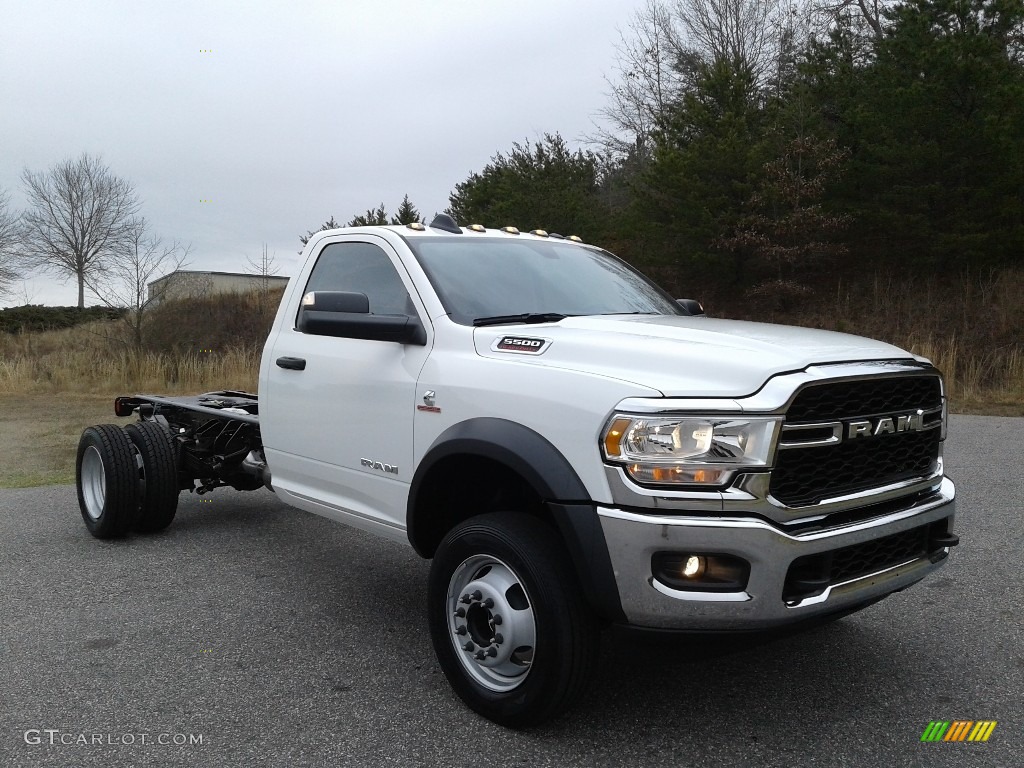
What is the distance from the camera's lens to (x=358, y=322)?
3764 millimetres

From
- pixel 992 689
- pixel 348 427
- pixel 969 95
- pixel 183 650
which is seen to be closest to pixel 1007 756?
pixel 992 689

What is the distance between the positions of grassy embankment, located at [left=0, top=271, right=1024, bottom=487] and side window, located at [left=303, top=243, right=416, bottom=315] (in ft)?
18.6

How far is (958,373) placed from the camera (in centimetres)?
1745

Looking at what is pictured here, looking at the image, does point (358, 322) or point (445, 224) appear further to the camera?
point (445, 224)

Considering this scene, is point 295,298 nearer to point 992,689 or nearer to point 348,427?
point 348,427

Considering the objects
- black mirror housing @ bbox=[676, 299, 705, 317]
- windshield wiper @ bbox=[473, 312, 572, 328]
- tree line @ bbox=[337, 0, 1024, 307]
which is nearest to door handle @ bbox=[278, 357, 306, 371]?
windshield wiper @ bbox=[473, 312, 572, 328]

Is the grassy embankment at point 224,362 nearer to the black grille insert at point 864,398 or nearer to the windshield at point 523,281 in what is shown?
the windshield at point 523,281

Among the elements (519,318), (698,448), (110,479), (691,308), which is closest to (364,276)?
(519,318)

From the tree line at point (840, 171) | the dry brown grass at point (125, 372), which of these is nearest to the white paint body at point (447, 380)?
the dry brown grass at point (125, 372)

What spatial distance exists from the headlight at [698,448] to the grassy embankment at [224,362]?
311 inches

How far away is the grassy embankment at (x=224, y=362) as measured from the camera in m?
12.9

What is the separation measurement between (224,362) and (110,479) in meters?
12.2

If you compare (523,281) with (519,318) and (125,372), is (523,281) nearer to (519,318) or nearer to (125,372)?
(519,318)

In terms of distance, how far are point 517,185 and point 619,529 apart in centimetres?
2553
